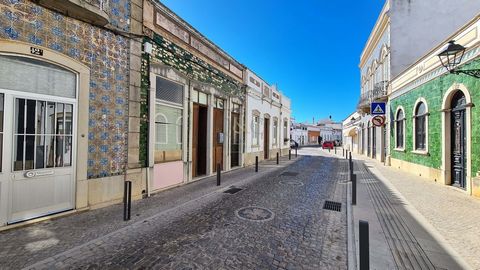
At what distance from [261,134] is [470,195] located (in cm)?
1190

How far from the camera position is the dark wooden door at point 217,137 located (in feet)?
36.9

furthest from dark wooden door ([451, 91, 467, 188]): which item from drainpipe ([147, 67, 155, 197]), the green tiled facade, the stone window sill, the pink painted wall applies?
drainpipe ([147, 67, 155, 197])

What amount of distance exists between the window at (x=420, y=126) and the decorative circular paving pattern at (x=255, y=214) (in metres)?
9.00

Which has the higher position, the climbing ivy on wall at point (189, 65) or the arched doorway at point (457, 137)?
the climbing ivy on wall at point (189, 65)

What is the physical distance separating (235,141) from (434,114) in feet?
30.2

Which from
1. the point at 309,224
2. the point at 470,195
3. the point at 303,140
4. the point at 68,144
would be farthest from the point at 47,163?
the point at 303,140

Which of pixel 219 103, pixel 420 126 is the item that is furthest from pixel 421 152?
pixel 219 103

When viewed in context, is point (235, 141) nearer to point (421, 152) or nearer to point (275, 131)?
point (275, 131)

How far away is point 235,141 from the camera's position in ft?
44.1

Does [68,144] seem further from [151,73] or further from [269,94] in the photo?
[269,94]

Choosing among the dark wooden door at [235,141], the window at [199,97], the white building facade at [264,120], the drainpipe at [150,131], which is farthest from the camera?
the white building facade at [264,120]

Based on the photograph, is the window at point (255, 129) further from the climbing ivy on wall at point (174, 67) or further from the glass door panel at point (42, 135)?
the glass door panel at point (42, 135)

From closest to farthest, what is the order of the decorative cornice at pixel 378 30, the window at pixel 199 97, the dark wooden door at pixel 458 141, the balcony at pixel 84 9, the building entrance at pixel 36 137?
the building entrance at pixel 36 137, the balcony at pixel 84 9, the dark wooden door at pixel 458 141, the window at pixel 199 97, the decorative cornice at pixel 378 30

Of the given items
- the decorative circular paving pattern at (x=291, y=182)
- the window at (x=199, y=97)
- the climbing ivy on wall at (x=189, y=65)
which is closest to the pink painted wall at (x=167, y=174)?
the window at (x=199, y=97)
